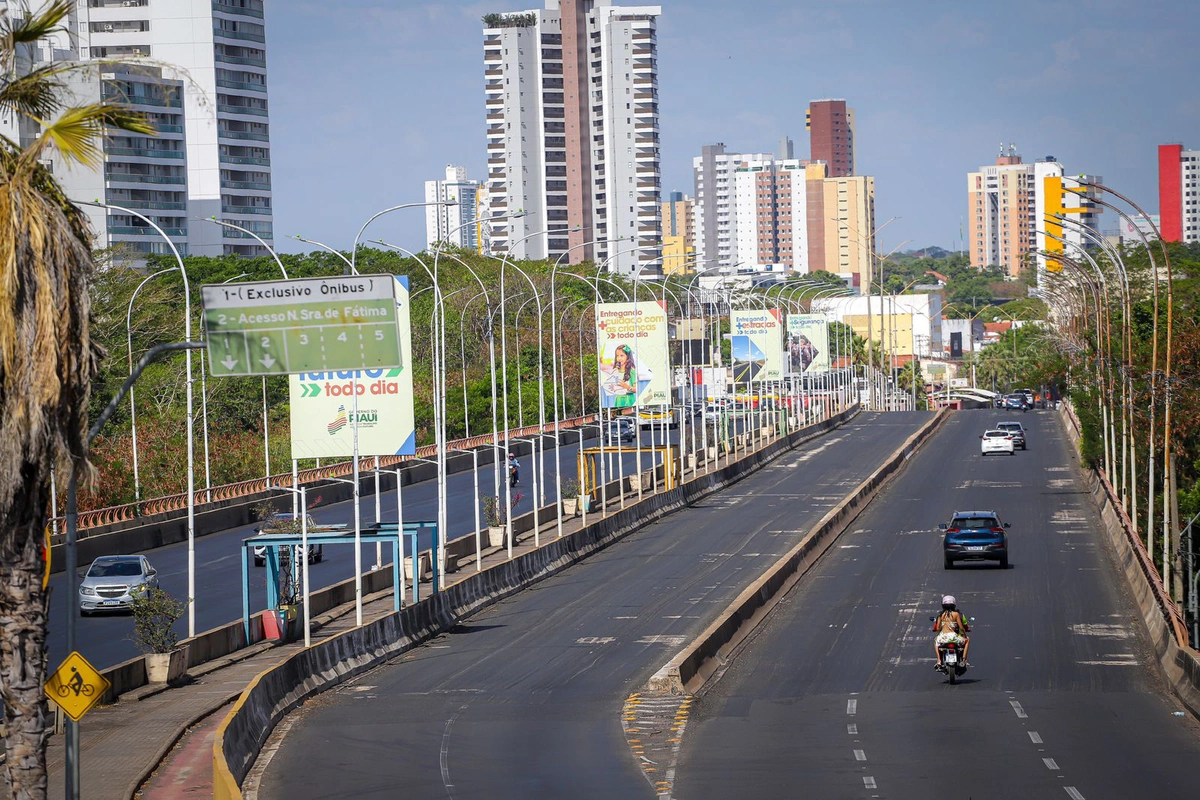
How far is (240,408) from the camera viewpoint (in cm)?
8625

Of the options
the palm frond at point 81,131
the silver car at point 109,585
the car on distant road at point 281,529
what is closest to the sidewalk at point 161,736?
the car on distant road at point 281,529

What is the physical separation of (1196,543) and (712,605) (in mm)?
13507

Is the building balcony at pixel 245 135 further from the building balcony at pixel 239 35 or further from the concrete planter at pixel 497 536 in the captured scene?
the concrete planter at pixel 497 536

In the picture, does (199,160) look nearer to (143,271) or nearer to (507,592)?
(143,271)

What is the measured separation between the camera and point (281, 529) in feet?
121

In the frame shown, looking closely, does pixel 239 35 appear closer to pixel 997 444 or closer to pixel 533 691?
pixel 997 444

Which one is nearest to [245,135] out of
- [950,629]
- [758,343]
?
[758,343]

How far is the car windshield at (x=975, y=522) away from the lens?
44.6 m

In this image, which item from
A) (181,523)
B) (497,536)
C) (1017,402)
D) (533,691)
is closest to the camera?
(533,691)

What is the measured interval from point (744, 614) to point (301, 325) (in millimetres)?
14678

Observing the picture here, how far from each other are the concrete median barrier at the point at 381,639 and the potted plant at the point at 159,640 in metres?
2.68

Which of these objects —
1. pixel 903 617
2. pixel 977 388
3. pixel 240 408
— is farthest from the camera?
pixel 977 388

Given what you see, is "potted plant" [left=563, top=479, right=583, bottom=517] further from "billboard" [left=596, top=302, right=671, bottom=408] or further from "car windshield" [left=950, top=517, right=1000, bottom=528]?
"car windshield" [left=950, top=517, right=1000, bottom=528]

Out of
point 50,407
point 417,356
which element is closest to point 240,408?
point 417,356
